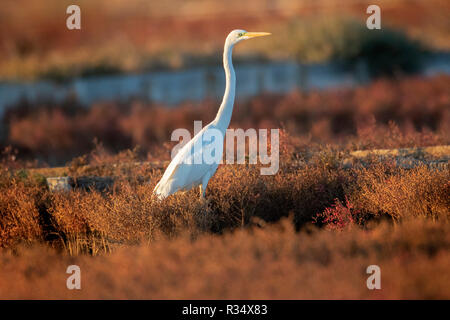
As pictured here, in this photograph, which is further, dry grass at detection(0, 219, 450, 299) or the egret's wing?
the egret's wing

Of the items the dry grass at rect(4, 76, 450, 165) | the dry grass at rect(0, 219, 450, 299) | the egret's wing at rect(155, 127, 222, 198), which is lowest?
the dry grass at rect(0, 219, 450, 299)

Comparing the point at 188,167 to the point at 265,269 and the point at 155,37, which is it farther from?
the point at 155,37

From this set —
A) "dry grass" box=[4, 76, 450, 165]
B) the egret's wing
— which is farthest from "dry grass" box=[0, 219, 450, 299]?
"dry grass" box=[4, 76, 450, 165]

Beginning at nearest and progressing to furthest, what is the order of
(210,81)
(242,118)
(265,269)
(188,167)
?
(265,269), (188,167), (242,118), (210,81)

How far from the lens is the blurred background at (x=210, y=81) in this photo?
41.7 feet

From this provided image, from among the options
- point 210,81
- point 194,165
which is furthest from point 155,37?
point 194,165

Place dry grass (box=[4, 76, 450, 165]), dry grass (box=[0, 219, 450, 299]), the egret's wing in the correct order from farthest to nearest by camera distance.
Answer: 1. dry grass (box=[4, 76, 450, 165])
2. the egret's wing
3. dry grass (box=[0, 219, 450, 299])

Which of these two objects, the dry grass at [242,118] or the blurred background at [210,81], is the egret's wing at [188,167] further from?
the dry grass at [242,118]

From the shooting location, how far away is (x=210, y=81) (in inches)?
739

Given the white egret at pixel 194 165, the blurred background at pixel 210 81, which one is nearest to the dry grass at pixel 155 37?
the blurred background at pixel 210 81

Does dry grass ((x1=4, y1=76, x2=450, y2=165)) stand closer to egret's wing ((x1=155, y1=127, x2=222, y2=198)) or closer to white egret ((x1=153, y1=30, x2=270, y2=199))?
white egret ((x1=153, y1=30, x2=270, y2=199))

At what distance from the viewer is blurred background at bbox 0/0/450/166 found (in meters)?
12.7
